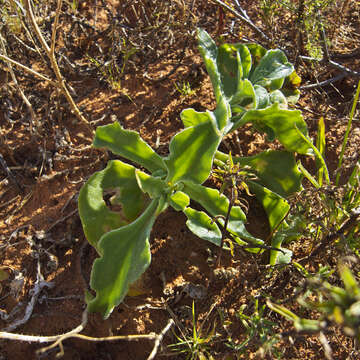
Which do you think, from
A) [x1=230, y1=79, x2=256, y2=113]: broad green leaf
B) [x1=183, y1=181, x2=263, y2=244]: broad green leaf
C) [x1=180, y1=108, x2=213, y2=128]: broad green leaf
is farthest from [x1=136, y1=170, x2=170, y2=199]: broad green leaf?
[x1=230, y1=79, x2=256, y2=113]: broad green leaf

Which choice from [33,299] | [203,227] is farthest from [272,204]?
[33,299]

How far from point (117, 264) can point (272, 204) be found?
33.7 inches

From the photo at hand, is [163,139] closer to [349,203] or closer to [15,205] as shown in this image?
[15,205]

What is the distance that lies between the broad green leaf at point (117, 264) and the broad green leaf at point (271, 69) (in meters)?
1.13

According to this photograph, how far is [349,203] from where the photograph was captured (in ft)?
5.82

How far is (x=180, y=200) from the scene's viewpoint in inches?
73.0

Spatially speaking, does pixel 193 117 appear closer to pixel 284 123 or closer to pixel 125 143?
pixel 125 143

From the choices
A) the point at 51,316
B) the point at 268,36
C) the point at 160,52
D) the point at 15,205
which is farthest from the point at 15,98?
the point at 268,36

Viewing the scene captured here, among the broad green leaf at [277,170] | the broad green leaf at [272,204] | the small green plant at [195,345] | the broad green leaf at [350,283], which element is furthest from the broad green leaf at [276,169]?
the broad green leaf at [350,283]

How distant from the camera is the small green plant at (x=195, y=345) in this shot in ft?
5.30

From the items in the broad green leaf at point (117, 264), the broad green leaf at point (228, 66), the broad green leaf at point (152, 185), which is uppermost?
the broad green leaf at point (228, 66)

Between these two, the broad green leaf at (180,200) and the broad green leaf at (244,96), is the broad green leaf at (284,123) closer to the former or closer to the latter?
the broad green leaf at (244,96)

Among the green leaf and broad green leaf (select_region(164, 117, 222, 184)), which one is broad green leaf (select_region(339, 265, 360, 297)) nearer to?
broad green leaf (select_region(164, 117, 222, 184))

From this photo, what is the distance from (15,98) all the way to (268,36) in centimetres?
186
